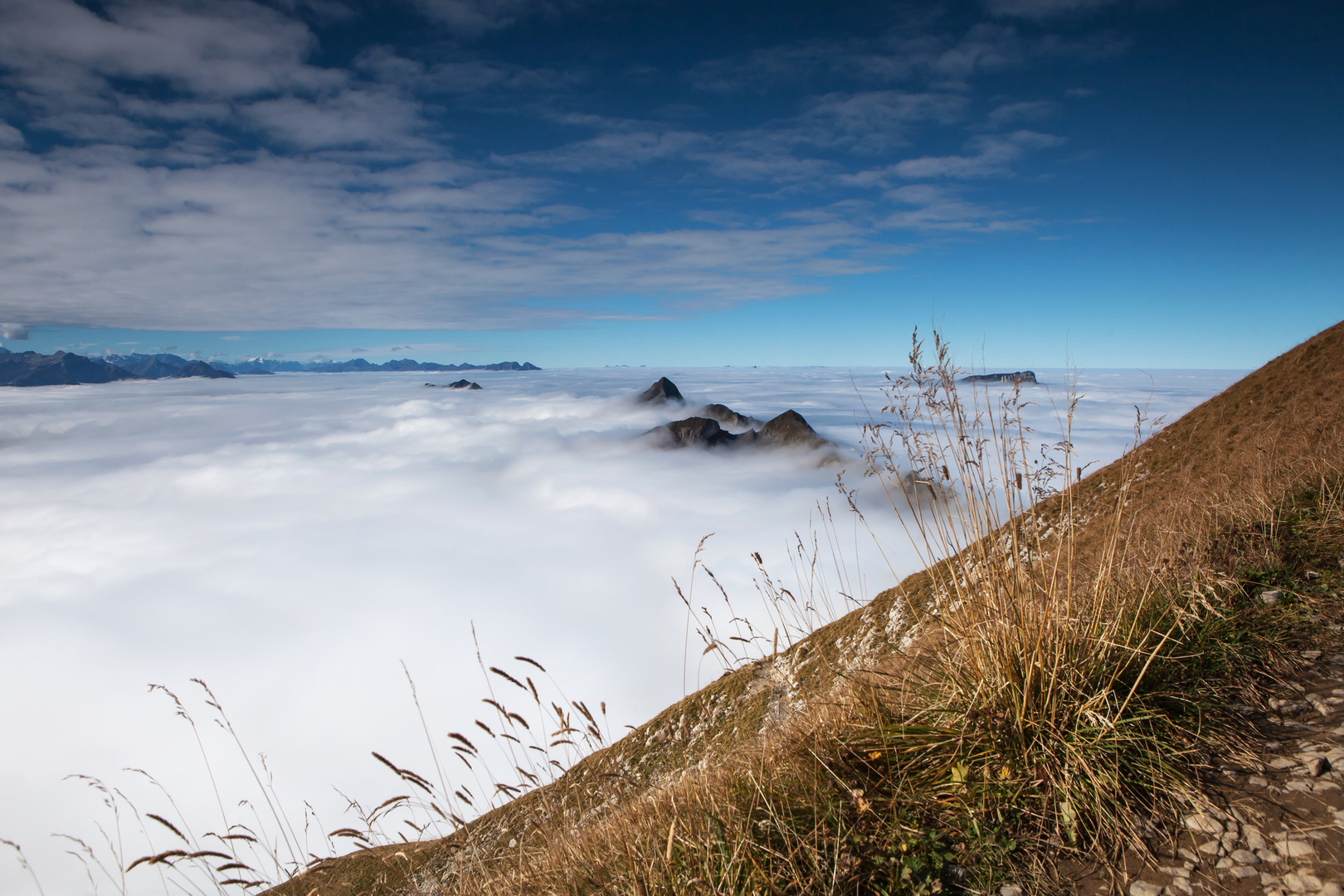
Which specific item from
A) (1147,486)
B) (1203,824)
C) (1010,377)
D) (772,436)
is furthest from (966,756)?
(772,436)

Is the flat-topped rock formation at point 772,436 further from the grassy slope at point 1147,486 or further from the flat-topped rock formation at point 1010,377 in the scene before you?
the flat-topped rock formation at point 1010,377

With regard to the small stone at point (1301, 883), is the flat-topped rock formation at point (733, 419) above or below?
below

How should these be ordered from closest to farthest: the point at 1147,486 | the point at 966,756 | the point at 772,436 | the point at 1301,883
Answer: the point at 1301,883 → the point at 966,756 → the point at 1147,486 → the point at 772,436

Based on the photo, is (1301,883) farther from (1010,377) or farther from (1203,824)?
(1010,377)

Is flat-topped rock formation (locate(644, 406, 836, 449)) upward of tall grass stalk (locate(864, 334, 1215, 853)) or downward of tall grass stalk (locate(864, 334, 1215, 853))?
downward

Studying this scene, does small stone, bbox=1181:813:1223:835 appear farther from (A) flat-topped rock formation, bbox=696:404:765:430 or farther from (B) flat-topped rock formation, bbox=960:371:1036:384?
(A) flat-topped rock formation, bbox=696:404:765:430

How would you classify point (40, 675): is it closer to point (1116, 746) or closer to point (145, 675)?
point (145, 675)

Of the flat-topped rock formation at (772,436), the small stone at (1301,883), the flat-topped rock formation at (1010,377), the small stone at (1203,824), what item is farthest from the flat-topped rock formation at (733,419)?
the small stone at (1301,883)

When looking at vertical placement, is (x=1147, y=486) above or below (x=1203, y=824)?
below

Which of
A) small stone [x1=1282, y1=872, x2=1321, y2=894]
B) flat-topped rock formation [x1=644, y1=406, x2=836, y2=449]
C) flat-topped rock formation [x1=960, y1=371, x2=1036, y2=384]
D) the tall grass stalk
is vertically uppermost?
flat-topped rock formation [x1=960, y1=371, x2=1036, y2=384]

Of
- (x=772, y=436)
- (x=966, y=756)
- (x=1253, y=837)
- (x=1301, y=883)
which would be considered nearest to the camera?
(x=1301, y=883)

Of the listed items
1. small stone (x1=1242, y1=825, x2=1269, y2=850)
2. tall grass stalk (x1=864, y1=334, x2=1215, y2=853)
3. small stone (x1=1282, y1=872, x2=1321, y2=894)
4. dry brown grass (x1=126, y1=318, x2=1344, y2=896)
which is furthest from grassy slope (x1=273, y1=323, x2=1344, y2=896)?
small stone (x1=1282, y1=872, x2=1321, y2=894)

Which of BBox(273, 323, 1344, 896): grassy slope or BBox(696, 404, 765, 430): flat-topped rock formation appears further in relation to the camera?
BBox(696, 404, 765, 430): flat-topped rock formation

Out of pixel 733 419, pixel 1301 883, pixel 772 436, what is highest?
pixel 1301 883
